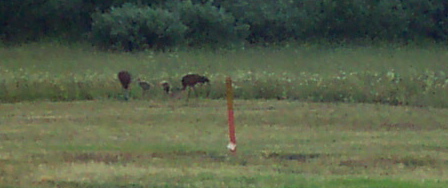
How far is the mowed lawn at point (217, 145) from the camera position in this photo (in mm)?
10680

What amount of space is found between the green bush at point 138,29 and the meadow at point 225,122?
62.9 inches

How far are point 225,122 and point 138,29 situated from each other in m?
14.1

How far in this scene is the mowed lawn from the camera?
10.7 m

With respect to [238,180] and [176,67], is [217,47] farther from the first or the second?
[238,180]

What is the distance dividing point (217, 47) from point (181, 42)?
140 centimetres

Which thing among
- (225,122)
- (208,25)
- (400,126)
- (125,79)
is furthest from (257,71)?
(208,25)

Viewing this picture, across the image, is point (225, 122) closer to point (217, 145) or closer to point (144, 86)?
point (217, 145)

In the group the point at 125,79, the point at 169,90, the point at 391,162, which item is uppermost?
the point at 125,79

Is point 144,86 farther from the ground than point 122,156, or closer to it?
farther from the ground

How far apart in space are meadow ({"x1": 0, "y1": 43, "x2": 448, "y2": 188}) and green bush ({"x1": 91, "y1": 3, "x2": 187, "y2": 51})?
5.25 feet

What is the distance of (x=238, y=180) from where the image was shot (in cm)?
1045

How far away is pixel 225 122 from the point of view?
16.9 m

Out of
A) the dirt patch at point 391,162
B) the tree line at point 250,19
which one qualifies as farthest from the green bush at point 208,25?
the dirt patch at point 391,162

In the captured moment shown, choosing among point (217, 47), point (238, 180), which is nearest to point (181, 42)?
point (217, 47)
